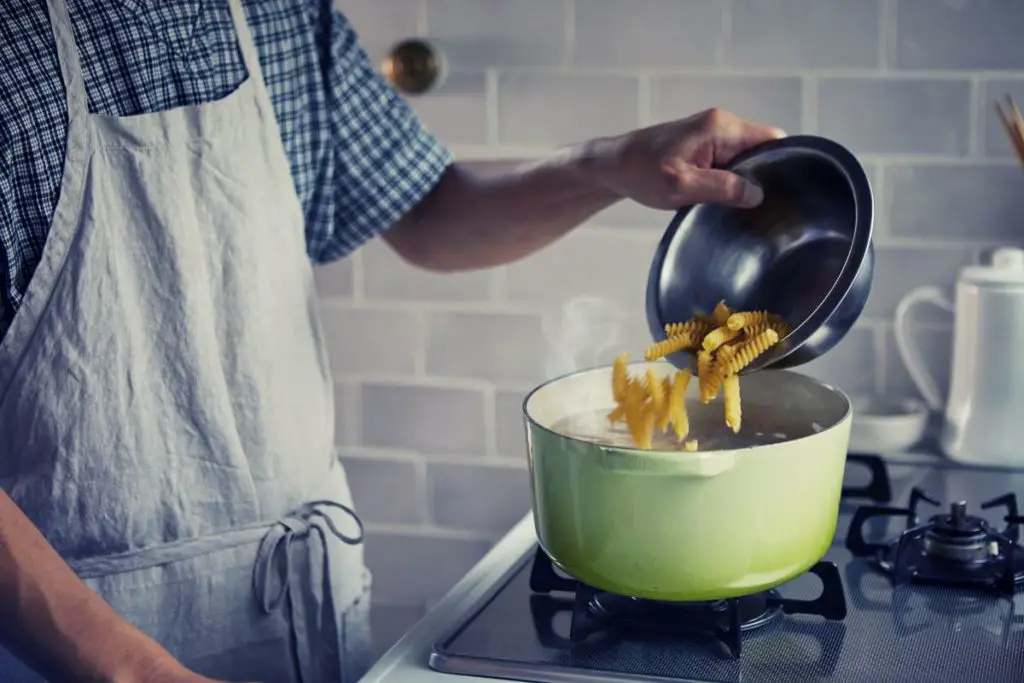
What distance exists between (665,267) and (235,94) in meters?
0.42

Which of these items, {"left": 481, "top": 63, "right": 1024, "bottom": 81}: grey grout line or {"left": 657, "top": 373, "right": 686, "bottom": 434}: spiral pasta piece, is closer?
{"left": 657, "top": 373, "right": 686, "bottom": 434}: spiral pasta piece

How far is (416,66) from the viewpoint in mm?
1603

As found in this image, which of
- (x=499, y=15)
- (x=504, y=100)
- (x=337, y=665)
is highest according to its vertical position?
(x=499, y=15)

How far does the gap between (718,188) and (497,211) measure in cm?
33

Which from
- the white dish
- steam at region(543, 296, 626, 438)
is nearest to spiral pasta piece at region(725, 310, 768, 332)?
the white dish

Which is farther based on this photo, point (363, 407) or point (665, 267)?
point (363, 407)

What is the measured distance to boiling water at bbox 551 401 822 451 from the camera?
1.03 m

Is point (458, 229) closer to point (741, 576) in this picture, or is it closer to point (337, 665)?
point (337, 665)

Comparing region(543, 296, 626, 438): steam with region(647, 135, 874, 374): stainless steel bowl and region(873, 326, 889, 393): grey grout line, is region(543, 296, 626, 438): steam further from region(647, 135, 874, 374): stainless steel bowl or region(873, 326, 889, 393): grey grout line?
region(647, 135, 874, 374): stainless steel bowl

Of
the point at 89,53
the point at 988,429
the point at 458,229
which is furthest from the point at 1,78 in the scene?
the point at 988,429

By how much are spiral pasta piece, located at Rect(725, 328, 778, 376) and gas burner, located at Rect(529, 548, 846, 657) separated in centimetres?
17

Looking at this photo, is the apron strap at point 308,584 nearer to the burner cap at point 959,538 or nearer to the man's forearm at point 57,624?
the man's forearm at point 57,624

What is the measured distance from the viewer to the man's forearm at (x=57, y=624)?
83 centimetres

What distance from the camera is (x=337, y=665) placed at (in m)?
1.23
